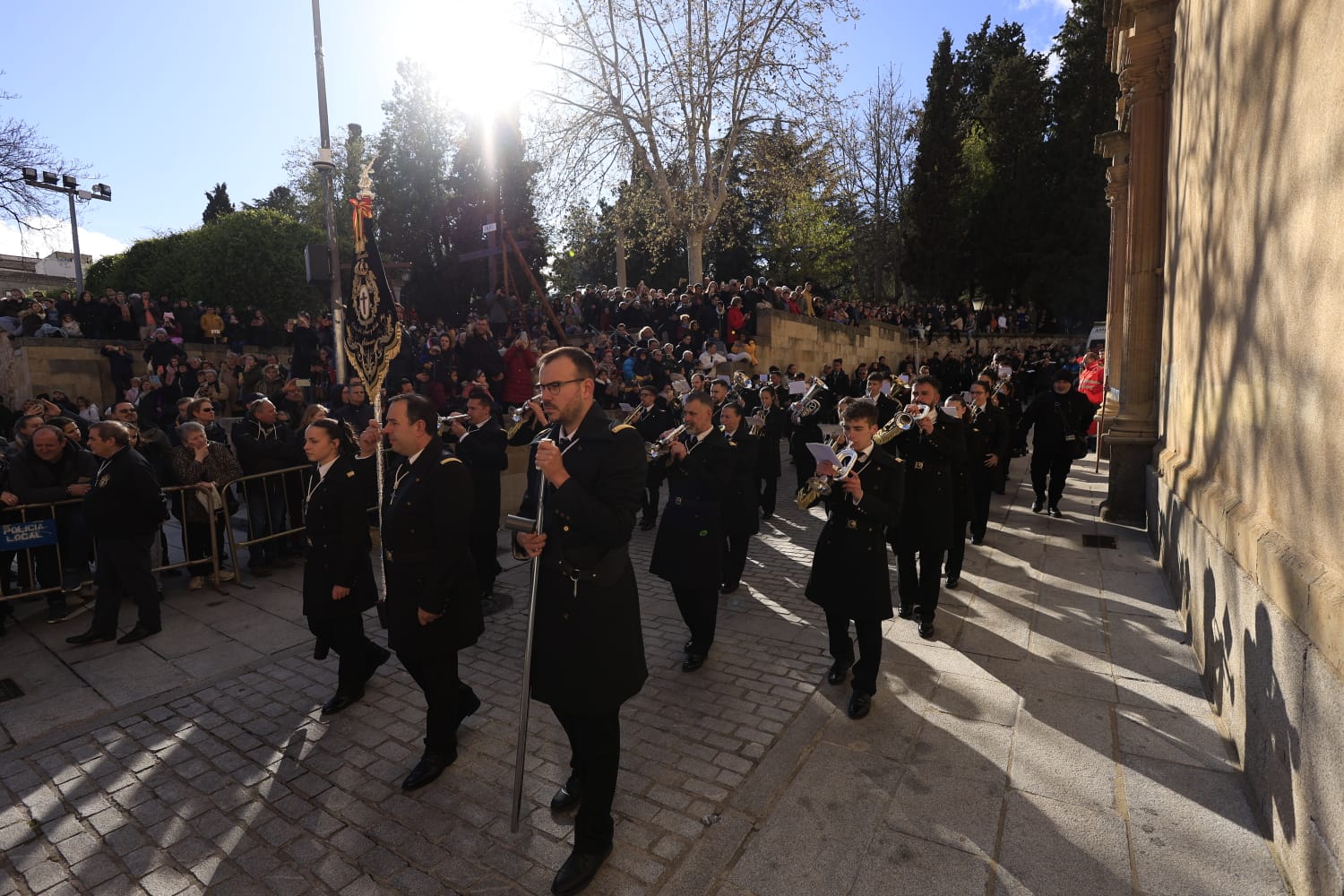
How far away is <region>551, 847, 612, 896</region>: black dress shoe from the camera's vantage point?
2.96 metres

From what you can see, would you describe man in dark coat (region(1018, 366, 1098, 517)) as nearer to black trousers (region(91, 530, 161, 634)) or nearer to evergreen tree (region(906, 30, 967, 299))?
black trousers (region(91, 530, 161, 634))

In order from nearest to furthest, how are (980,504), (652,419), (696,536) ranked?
(696,536) < (980,504) < (652,419)

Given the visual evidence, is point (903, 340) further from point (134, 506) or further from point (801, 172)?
point (134, 506)

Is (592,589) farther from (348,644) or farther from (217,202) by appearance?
(217,202)

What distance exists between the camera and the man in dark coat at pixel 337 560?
449cm

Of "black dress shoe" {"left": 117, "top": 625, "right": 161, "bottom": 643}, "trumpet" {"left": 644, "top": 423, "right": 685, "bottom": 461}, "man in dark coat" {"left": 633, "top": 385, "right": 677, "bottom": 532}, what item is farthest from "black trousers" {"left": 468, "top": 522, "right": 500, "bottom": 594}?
"black dress shoe" {"left": 117, "top": 625, "right": 161, "bottom": 643}

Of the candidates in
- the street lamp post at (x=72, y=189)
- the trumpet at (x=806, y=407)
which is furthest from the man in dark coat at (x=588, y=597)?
the street lamp post at (x=72, y=189)

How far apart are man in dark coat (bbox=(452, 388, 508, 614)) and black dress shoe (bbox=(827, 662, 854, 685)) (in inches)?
118

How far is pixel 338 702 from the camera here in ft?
15.2

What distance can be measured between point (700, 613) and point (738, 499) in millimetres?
1504

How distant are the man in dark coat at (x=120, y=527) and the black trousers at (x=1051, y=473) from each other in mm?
9915

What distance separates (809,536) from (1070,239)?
33727 millimetres

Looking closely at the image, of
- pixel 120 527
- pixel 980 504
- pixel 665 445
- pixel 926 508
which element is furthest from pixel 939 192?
pixel 120 527

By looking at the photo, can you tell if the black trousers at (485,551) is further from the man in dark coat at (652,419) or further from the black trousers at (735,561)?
the man in dark coat at (652,419)
